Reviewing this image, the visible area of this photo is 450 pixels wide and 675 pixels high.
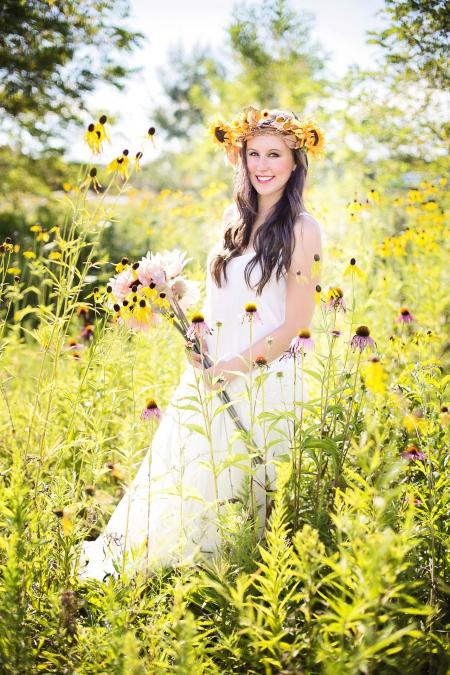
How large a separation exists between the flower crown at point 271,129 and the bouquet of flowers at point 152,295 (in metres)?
0.75

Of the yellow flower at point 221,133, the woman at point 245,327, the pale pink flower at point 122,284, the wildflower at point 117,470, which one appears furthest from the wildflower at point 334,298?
the yellow flower at point 221,133

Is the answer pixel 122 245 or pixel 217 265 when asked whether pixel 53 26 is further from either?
pixel 217 265

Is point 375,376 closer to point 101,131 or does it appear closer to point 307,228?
point 101,131

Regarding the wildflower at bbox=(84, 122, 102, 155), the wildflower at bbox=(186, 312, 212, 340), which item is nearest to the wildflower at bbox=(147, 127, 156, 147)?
the wildflower at bbox=(84, 122, 102, 155)

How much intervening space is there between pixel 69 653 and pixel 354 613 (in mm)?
809

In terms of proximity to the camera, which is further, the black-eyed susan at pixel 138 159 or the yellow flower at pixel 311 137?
the yellow flower at pixel 311 137

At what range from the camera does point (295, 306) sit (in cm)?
233

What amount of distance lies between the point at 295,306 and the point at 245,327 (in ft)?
0.81

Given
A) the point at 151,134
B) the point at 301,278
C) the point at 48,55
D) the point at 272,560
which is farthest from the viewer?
the point at 48,55

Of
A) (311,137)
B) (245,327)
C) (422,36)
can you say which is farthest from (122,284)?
(422,36)

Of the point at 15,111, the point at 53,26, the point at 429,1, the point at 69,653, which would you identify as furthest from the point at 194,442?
the point at 15,111

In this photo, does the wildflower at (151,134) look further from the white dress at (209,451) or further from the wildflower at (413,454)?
the wildflower at (413,454)

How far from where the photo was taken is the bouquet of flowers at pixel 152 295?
1.84 metres

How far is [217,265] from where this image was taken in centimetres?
256
